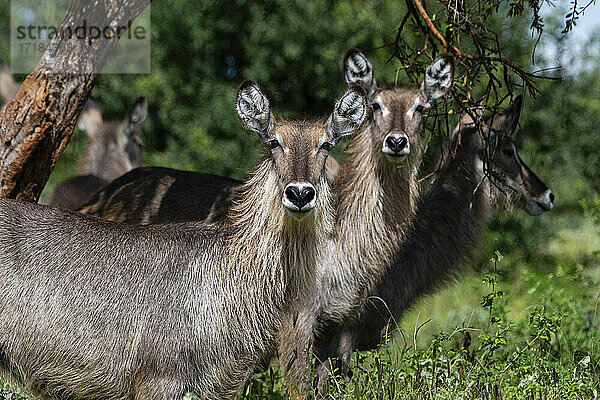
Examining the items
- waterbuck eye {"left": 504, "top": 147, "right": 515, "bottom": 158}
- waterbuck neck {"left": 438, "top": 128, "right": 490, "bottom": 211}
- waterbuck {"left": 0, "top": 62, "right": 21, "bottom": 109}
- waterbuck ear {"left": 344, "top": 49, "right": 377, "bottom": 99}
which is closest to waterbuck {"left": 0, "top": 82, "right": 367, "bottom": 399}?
waterbuck ear {"left": 344, "top": 49, "right": 377, "bottom": 99}

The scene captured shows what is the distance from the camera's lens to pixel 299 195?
14.0 ft

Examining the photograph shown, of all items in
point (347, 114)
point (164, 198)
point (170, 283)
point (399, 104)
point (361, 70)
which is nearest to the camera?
point (170, 283)

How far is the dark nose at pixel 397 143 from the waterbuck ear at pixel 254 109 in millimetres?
1255

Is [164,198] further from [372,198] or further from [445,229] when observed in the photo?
[445,229]

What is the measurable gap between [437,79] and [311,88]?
19.1 feet

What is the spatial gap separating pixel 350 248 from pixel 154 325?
199 centimetres

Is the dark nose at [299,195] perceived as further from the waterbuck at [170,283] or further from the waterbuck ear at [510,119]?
the waterbuck ear at [510,119]

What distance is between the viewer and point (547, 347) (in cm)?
570

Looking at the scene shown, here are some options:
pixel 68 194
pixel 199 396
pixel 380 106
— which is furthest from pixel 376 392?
pixel 68 194

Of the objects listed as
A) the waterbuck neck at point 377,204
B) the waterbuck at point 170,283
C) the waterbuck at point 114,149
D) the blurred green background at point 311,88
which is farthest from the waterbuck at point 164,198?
A: the blurred green background at point 311,88

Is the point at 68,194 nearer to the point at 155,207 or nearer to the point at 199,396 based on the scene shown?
the point at 155,207

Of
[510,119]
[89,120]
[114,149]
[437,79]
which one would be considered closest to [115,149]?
[114,149]

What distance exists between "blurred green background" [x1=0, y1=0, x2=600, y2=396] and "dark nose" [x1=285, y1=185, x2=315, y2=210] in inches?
246

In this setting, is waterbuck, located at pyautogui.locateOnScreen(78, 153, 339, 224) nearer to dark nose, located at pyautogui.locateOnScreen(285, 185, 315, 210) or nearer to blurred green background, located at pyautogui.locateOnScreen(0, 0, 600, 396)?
dark nose, located at pyautogui.locateOnScreen(285, 185, 315, 210)
